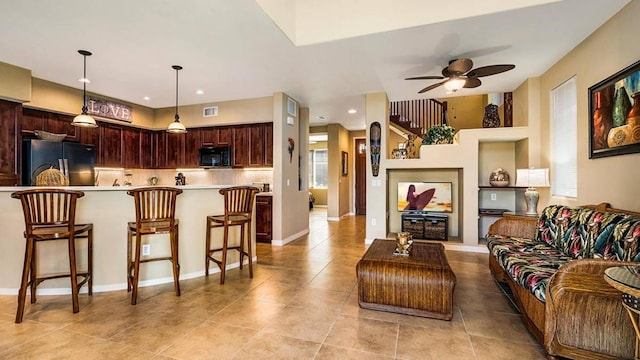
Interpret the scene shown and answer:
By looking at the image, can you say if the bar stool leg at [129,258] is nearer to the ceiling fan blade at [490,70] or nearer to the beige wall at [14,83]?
the beige wall at [14,83]

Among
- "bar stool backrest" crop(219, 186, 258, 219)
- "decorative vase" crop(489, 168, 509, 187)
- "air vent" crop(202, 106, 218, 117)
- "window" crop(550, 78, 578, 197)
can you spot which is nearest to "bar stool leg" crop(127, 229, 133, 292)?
"bar stool backrest" crop(219, 186, 258, 219)

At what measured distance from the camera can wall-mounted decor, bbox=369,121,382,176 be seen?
5.21 meters

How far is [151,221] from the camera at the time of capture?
2883 millimetres

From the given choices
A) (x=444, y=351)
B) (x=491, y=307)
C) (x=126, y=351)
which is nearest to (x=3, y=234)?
(x=126, y=351)

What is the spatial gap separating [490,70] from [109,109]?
648 cm

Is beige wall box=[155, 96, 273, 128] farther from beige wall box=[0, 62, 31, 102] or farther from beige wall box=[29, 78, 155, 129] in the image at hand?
beige wall box=[0, 62, 31, 102]

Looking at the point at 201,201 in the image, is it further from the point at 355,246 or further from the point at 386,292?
the point at 355,246

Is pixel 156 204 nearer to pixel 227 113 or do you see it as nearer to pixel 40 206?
pixel 40 206

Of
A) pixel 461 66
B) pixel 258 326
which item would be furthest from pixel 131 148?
pixel 461 66

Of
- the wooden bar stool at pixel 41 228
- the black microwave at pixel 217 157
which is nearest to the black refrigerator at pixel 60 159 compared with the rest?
the black microwave at pixel 217 157

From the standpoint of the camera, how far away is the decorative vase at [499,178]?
4930 mm

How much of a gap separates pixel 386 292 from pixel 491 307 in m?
1.04

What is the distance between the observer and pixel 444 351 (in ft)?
6.64

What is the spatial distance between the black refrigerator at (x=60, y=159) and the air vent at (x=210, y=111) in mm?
2068
